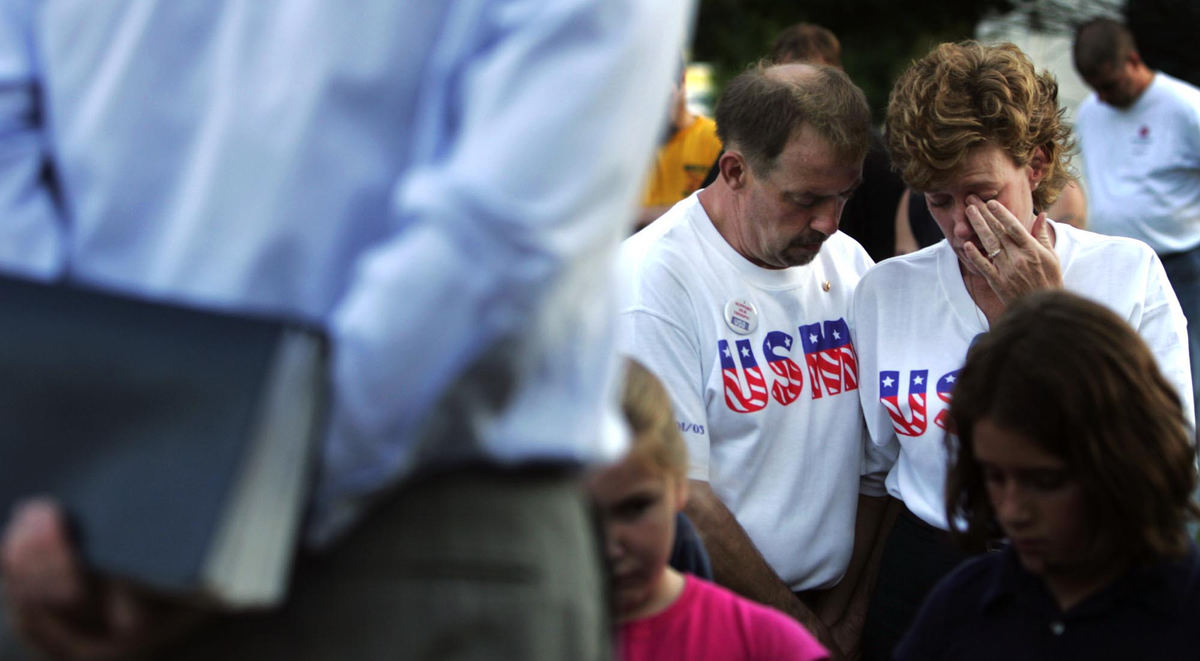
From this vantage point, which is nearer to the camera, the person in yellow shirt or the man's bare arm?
the man's bare arm

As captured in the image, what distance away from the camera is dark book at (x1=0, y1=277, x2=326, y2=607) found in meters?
1.08

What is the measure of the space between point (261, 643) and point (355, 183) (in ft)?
1.34

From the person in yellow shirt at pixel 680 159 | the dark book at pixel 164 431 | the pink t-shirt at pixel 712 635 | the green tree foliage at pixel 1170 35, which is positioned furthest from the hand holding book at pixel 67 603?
the green tree foliage at pixel 1170 35

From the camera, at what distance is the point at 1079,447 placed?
2139 mm

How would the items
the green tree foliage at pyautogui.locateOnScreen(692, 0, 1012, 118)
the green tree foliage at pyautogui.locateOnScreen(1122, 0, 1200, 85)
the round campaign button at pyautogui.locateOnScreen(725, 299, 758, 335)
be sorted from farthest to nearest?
the green tree foliage at pyautogui.locateOnScreen(692, 0, 1012, 118) < the green tree foliage at pyautogui.locateOnScreen(1122, 0, 1200, 85) < the round campaign button at pyautogui.locateOnScreen(725, 299, 758, 335)

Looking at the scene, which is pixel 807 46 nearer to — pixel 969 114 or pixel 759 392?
pixel 969 114

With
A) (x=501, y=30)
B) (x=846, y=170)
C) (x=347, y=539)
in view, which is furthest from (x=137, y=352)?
A: (x=846, y=170)

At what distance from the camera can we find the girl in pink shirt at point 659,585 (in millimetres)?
Result: 2180

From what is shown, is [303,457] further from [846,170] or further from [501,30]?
[846,170]

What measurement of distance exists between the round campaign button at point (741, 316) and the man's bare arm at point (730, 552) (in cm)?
35

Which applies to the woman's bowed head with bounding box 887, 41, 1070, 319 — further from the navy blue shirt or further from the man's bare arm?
the navy blue shirt

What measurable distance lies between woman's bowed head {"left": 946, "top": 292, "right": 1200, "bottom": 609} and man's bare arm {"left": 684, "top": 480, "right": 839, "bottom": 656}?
76 centimetres

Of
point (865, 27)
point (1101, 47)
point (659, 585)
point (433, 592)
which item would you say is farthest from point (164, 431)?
point (865, 27)

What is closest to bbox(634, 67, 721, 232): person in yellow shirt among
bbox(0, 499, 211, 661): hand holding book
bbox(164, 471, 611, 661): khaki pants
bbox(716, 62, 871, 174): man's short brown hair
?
bbox(716, 62, 871, 174): man's short brown hair
